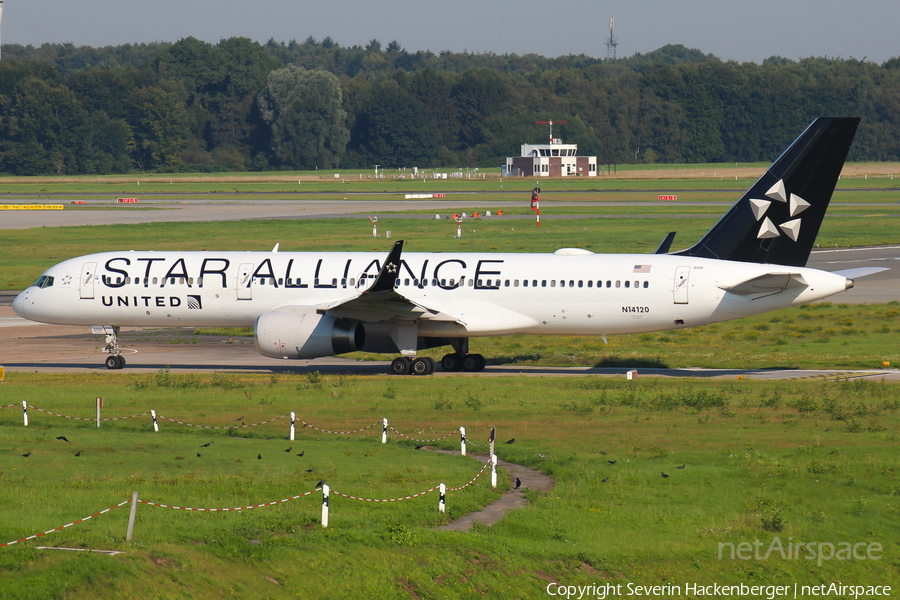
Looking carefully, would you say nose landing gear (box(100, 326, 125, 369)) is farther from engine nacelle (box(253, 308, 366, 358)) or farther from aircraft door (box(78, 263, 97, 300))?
engine nacelle (box(253, 308, 366, 358))

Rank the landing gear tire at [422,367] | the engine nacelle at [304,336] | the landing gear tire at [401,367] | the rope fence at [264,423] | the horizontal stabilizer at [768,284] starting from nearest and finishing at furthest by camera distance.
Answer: the rope fence at [264,423], the horizontal stabilizer at [768,284], the engine nacelle at [304,336], the landing gear tire at [422,367], the landing gear tire at [401,367]

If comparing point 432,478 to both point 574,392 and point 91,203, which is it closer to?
point 574,392

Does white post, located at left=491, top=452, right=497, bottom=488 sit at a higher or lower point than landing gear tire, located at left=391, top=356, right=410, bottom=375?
higher

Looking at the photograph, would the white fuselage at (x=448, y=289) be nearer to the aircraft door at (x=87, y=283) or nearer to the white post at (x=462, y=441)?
the aircraft door at (x=87, y=283)

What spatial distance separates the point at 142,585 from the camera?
14.5 m

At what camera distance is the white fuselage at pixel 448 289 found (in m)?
36.2

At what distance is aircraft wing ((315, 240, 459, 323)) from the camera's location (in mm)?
35188

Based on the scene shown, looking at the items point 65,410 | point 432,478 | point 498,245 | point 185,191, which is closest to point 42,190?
point 185,191

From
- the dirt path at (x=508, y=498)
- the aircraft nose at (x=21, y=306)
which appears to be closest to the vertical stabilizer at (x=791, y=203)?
the dirt path at (x=508, y=498)

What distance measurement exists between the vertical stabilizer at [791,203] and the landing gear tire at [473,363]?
9.68 metres

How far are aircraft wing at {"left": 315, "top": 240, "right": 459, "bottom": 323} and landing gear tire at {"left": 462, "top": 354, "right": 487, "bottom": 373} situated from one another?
2.41m

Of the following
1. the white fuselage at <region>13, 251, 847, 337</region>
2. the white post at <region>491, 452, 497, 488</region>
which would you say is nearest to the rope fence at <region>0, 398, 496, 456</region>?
the white post at <region>491, 452, 497, 488</region>

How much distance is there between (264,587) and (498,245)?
67874 mm

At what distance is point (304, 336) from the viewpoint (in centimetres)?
3641
